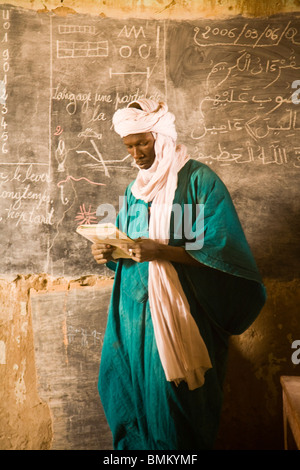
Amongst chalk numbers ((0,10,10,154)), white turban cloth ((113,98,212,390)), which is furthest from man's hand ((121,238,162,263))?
chalk numbers ((0,10,10,154))

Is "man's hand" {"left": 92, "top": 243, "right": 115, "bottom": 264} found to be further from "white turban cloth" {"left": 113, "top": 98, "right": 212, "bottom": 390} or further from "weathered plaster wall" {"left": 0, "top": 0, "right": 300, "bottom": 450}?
"weathered plaster wall" {"left": 0, "top": 0, "right": 300, "bottom": 450}

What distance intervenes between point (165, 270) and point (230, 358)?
100cm

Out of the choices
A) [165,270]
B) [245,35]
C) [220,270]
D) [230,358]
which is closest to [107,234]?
[165,270]

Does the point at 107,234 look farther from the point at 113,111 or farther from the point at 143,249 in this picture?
the point at 113,111

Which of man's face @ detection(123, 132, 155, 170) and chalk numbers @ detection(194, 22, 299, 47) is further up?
chalk numbers @ detection(194, 22, 299, 47)

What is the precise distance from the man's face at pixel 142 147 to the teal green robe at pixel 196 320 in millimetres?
242

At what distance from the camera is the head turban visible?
112 inches

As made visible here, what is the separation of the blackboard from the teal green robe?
1.87 feet

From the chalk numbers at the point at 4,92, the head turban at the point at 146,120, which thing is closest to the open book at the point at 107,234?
the head turban at the point at 146,120

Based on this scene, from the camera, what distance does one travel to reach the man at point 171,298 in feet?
8.84

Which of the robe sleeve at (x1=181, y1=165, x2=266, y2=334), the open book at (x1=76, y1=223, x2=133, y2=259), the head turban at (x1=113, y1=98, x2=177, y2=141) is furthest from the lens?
the head turban at (x1=113, y1=98, x2=177, y2=141)

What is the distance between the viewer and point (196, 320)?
2.78m

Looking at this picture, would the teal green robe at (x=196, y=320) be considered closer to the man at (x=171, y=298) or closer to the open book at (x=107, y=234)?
the man at (x=171, y=298)

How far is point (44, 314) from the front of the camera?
11.0 feet
